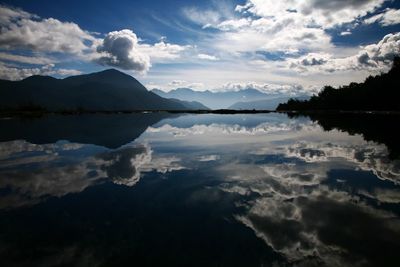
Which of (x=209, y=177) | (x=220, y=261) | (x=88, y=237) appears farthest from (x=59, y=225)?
(x=209, y=177)

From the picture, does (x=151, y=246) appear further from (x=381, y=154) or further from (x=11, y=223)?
(x=381, y=154)

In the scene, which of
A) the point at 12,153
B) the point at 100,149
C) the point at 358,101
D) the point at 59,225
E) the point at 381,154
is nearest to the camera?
the point at 59,225

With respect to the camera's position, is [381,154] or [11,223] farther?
[381,154]

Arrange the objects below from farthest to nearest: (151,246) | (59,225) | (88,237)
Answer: (59,225)
(88,237)
(151,246)

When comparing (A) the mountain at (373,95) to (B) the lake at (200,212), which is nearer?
(B) the lake at (200,212)

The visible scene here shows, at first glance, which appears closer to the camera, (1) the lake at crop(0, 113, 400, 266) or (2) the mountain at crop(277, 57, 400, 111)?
(1) the lake at crop(0, 113, 400, 266)

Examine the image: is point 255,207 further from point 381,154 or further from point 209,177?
point 381,154

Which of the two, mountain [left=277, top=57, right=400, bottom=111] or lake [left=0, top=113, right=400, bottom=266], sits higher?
mountain [left=277, top=57, right=400, bottom=111]

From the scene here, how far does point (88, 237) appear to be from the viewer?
1038 centimetres

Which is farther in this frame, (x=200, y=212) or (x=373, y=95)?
(x=373, y=95)

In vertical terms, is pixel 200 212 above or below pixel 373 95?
below

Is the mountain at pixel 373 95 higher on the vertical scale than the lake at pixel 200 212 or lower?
higher

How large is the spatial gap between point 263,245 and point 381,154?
21898mm

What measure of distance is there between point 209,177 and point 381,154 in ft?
56.5
